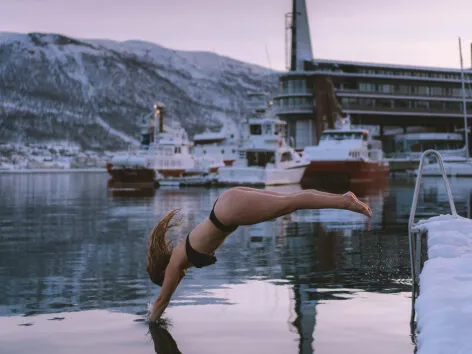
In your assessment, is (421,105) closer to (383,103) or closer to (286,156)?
(383,103)

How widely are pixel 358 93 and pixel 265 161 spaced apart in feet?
151

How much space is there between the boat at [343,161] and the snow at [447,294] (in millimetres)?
47034

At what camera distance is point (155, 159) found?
6088 centimetres

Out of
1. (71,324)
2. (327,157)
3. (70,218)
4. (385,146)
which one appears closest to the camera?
(71,324)

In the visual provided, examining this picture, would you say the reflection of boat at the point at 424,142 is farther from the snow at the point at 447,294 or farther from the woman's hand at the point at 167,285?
the snow at the point at 447,294

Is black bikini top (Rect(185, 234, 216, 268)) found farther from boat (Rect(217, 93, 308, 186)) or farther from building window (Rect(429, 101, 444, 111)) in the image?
building window (Rect(429, 101, 444, 111))

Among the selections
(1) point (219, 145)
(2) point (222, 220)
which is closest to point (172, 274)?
(2) point (222, 220)

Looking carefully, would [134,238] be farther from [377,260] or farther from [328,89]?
[328,89]

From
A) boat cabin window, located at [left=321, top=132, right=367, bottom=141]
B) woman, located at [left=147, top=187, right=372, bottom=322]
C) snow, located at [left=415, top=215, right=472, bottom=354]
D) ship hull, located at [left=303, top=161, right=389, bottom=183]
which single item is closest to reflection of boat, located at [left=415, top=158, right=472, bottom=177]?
boat cabin window, located at [left=321, top=132, right=367, bottom=141]

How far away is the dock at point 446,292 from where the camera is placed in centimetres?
339

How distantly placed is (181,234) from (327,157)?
40358mm

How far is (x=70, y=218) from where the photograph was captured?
20109mm

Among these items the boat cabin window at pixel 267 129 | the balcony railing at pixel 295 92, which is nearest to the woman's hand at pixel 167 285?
the boat cabin window at pixel 267 129

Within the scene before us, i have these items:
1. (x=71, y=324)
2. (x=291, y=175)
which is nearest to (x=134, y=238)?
(x=71, y=324)
